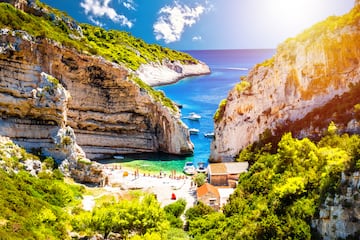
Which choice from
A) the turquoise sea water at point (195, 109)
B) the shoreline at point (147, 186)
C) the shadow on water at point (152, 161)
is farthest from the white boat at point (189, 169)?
the turquoise sea water at point (195, 109)

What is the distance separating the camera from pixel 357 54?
4053cm

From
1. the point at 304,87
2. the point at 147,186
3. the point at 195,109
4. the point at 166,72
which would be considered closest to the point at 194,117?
the point at 195,109

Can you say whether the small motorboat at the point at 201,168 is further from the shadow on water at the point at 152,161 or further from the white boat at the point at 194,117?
the white boat at the point at 194,117

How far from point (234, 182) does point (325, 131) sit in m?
9.99

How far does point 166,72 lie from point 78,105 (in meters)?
80.9

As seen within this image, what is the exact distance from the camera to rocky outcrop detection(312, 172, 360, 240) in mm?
23016

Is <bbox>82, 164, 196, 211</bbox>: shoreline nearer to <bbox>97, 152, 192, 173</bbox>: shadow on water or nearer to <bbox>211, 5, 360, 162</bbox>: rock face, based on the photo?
<bbox>97, 152, 192, 173</bbox>: shadow on water

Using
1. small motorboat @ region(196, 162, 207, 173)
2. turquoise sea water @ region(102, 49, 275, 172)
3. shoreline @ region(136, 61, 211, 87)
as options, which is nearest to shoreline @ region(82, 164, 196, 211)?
small motorboat @ region(196, 162, 207, 173)

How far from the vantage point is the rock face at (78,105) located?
38969mm

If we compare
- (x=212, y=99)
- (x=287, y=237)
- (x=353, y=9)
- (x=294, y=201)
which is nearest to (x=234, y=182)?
(x=294, y=201)

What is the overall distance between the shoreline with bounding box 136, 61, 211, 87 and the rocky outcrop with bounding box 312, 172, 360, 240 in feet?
267

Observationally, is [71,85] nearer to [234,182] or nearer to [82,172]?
[82,172]

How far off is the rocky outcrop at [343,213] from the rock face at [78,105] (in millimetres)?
25646

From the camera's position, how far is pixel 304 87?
43250 mm
